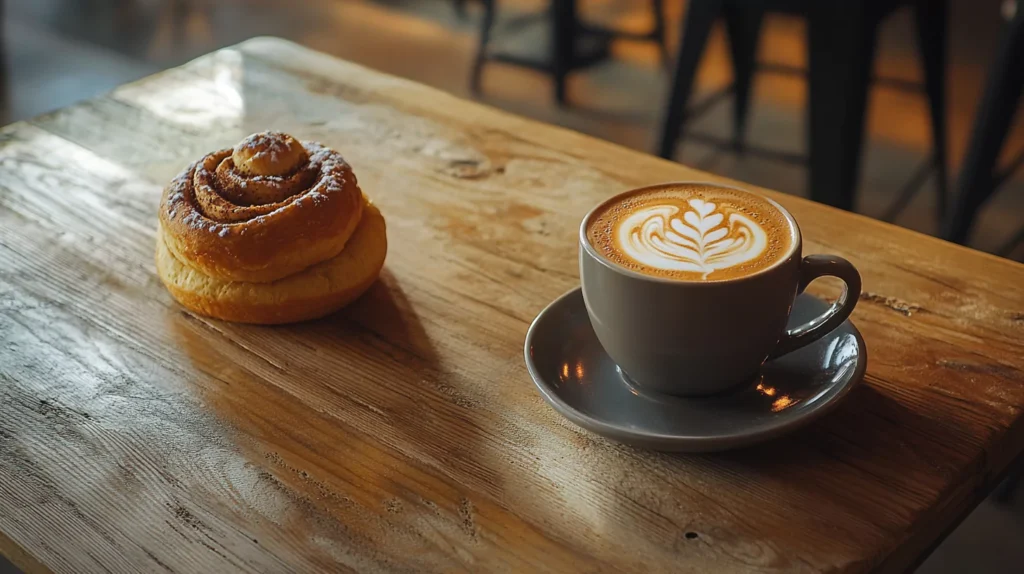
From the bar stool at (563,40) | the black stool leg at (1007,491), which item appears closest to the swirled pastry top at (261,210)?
the black stool leg at (1007,491)

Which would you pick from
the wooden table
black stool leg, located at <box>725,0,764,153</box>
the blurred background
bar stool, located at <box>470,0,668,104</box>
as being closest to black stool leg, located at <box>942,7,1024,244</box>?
the blurred background

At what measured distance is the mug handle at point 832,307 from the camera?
0.68 meters

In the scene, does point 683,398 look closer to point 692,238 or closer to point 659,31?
point 692,238

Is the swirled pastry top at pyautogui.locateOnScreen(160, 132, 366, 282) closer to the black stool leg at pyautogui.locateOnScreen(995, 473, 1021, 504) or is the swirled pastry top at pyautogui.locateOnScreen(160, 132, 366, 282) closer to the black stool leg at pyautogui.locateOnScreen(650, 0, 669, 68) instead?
the black stool leg at pyautogui.locateOnScreen(995, 473, 1021, 504)

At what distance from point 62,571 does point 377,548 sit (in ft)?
0.64

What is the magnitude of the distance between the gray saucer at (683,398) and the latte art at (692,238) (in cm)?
11

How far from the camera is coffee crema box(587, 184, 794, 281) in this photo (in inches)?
26.5

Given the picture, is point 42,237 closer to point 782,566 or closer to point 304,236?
point 304,236

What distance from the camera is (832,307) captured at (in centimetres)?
71

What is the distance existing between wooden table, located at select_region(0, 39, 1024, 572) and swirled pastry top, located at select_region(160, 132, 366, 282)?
7 centimetres

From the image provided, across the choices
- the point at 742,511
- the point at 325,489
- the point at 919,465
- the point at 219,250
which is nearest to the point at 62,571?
the point at 325,489

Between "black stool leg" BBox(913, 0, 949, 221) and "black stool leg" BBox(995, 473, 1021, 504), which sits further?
"black stool leg" BBox(913, 0, 949, 221)

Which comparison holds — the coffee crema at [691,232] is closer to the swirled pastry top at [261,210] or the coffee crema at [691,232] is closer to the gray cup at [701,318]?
the gray cup at [701,318]

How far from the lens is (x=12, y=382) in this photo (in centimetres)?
76
